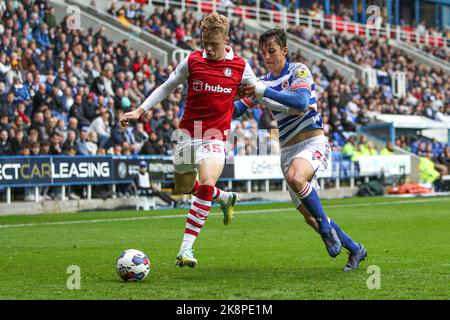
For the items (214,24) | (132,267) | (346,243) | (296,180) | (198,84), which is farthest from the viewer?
(346,243)

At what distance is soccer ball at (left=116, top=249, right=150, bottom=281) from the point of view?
28.5 ft

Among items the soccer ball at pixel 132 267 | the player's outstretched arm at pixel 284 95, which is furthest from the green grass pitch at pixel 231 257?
the player's outstretched arm at pixel 284 95

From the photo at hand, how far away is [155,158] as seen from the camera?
2628 cm

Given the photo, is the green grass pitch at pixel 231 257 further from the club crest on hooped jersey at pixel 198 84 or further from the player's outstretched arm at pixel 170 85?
the club crest on hooped jersey at pixel 198 84

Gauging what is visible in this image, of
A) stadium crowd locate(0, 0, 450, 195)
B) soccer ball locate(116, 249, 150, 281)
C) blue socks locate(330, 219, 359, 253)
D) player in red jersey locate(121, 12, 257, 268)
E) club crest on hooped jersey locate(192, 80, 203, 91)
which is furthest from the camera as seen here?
stadium crowd locate(0, 0, 450, 195)

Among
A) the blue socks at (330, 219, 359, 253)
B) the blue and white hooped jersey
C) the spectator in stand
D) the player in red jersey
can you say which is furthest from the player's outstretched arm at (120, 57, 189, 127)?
the spectator in stand

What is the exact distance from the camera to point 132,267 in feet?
28.5

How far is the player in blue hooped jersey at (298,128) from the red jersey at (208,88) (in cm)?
20

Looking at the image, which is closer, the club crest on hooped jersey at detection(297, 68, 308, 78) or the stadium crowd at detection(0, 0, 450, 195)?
the club crest on hooped jersey at detection(297, 68, 308, 78)

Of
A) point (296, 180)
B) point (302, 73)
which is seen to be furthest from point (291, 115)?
point (296, 180)

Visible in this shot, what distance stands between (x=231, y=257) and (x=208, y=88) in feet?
8.38

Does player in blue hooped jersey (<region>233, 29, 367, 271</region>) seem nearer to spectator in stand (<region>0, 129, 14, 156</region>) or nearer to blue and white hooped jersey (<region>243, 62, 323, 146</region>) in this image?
blue and white hooped jersey (<region>243, 62, 323, 146</region>)

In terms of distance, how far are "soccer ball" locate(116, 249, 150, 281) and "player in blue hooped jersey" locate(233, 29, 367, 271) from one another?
1.89 m

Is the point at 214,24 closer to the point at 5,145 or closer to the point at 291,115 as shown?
the point at 291,115
